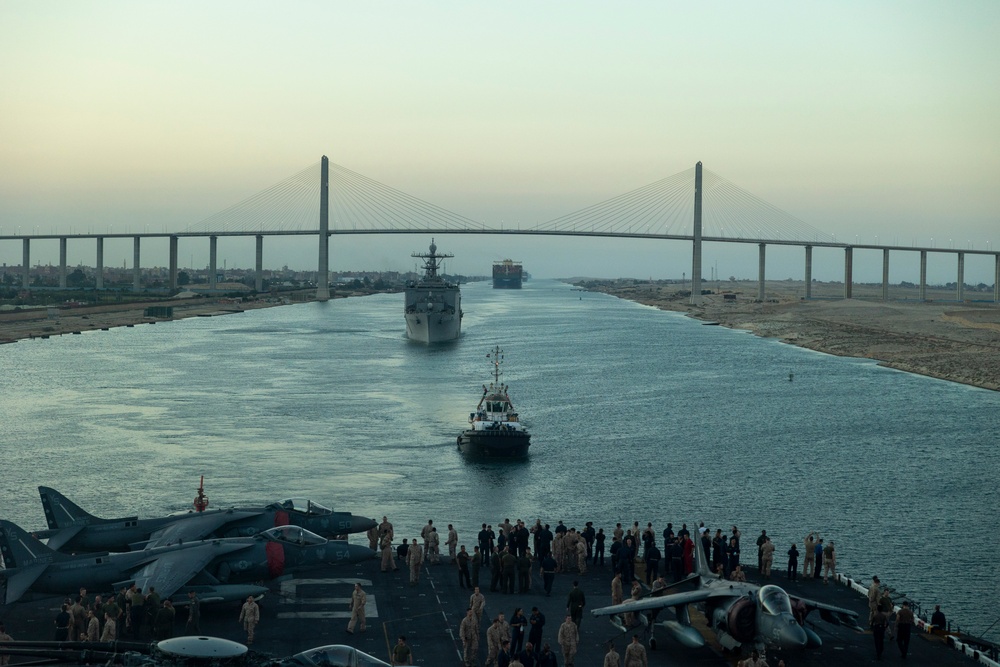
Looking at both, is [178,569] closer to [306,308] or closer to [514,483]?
[514,483]

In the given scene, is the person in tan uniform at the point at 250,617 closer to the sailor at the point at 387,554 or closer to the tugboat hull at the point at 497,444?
the sailor at the point at 387,554

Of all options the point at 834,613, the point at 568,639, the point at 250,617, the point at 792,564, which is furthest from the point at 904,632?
the point at 250,617

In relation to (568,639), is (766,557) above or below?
below

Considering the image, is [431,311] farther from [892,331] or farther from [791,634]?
[791,634]

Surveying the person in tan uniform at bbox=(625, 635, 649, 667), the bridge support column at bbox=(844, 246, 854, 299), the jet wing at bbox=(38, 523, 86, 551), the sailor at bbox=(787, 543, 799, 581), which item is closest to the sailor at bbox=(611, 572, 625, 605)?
the person in tan uniform at bbox=(625, 635, 649, 667)

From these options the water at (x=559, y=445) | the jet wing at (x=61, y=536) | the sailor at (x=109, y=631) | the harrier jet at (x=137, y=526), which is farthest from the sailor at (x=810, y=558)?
the jet wing at (x=61, y=536)

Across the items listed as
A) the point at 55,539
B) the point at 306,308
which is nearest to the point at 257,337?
the point at 306,308

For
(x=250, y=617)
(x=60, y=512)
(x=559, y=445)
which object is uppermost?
(x=60, y=512)
